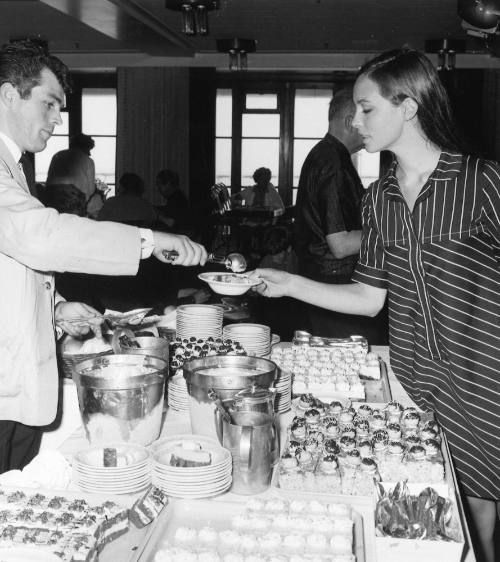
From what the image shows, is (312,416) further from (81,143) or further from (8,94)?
(81,143)

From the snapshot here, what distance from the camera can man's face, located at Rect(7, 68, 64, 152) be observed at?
6.32ft

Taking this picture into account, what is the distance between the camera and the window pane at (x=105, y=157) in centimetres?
1087

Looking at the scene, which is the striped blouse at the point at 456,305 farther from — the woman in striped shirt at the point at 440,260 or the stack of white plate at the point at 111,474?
the stack of white plate at the point at 111,474

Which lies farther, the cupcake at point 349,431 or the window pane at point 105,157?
the window pane at point 105,157

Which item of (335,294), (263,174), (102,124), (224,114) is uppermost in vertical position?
(224,114)

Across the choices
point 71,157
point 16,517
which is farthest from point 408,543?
point 71,157

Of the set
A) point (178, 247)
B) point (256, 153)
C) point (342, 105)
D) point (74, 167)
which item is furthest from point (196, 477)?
point (256, 153)

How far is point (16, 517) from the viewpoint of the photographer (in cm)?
124

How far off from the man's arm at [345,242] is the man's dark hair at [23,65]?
1.66 meters

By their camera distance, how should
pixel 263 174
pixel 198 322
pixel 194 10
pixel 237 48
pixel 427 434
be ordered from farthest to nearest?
pixel 263 174
pixel 237 48
pixel 194 10
pixel 198 322
pixel 427 434

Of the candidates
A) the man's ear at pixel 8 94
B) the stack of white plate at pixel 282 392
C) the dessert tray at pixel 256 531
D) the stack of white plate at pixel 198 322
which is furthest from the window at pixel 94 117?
the dessert tray at pixel 256 531

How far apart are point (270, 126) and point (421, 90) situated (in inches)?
340

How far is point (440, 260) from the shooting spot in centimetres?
193

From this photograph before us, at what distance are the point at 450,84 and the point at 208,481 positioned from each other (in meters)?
9.12
